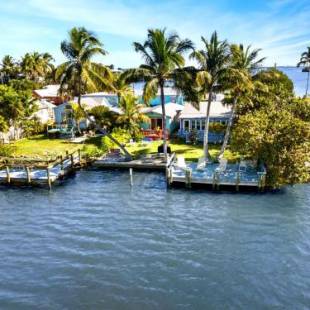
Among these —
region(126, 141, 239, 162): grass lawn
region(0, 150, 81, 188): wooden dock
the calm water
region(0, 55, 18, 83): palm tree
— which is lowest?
the calm water

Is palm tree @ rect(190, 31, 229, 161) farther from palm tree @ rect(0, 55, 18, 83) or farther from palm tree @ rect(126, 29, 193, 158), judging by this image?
palm tree @ rect(0, 55, 18, 83)

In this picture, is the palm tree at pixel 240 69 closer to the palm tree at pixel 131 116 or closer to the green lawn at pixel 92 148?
the green lawn at pixel 92 148

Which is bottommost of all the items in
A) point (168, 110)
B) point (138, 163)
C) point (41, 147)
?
point (138, 163)

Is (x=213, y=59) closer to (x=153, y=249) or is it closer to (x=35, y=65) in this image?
(x=153, y=249)

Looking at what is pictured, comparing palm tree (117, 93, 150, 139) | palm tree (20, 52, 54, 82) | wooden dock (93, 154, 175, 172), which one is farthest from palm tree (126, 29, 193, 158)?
palm tree (20, 52, 54, 82)

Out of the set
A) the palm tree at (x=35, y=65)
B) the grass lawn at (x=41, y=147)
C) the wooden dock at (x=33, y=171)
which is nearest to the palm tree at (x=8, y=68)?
the palm tree at (x=35, y=65)

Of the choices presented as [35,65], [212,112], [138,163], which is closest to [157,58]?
[138,163]

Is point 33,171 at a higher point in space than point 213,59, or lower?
lower
